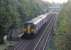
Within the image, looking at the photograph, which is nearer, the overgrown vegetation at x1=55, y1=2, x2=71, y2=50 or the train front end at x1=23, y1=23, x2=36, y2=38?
the overgrown vegetation at x1=55, y1=2, x2=71, y2=50

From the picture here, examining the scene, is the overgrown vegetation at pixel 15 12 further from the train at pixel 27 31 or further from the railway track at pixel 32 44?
the railway track at pixel 32 44

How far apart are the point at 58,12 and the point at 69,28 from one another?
151 cm

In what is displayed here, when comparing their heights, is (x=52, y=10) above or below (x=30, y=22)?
above

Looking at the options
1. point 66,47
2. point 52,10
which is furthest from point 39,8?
point 66,47

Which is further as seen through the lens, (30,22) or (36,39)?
(30,22)

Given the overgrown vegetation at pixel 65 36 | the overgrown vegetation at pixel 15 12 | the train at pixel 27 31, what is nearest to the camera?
the overgrown vegetation at pixel 65 36

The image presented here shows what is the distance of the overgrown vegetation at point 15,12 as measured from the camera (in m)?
10.5

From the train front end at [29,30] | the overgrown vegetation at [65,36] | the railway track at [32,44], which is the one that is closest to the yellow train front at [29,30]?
the train front end at [29,30]

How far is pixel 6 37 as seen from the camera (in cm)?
1061

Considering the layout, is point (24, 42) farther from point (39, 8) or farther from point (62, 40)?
point (62, 40)

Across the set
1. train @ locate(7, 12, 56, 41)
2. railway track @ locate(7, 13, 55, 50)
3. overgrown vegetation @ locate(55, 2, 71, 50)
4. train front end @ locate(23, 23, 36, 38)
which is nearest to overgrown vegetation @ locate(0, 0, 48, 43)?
train @ locate(7, 12, 56, 41)

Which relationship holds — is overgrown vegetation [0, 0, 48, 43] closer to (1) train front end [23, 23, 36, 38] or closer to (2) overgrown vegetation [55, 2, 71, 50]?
(1) train front end [23, 23, 36, 38]

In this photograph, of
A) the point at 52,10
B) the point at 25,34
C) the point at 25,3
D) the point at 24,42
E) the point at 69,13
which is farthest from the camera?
the point at 25,3

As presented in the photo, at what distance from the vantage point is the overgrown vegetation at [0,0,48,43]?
10.5m
